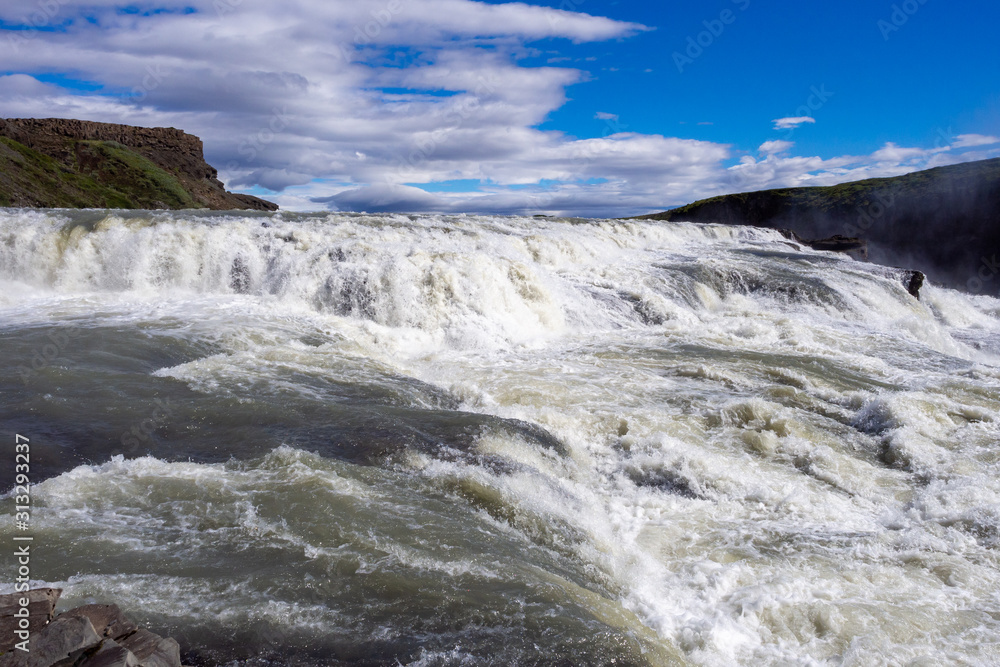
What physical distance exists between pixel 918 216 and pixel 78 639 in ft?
170

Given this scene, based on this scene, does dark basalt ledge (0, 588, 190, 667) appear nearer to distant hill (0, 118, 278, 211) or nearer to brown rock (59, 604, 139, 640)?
brown rock (59, 604, 139, 640)

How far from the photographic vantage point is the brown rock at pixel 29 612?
318 cm

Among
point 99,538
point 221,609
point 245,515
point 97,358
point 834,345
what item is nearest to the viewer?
Answer: point 221,609

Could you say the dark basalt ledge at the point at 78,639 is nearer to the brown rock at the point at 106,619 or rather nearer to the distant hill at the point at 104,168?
the brown rock at the point at 106,619

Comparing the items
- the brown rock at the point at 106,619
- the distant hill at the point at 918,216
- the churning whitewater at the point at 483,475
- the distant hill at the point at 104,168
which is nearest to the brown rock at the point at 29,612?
the brown rock at the point at 106,619

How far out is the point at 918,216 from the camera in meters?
43.0

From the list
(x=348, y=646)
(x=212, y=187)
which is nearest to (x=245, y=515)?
(x=348, y=646)

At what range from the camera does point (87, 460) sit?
6.35 meters

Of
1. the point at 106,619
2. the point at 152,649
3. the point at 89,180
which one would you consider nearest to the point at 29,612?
the point at 106,619

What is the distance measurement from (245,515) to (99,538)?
107cm

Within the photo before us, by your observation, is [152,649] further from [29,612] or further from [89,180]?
[89,180]

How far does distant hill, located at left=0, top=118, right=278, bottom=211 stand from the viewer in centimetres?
6206

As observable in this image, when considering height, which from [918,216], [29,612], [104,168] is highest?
[104,168]

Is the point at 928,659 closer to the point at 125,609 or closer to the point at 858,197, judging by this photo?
the point at 125,609
